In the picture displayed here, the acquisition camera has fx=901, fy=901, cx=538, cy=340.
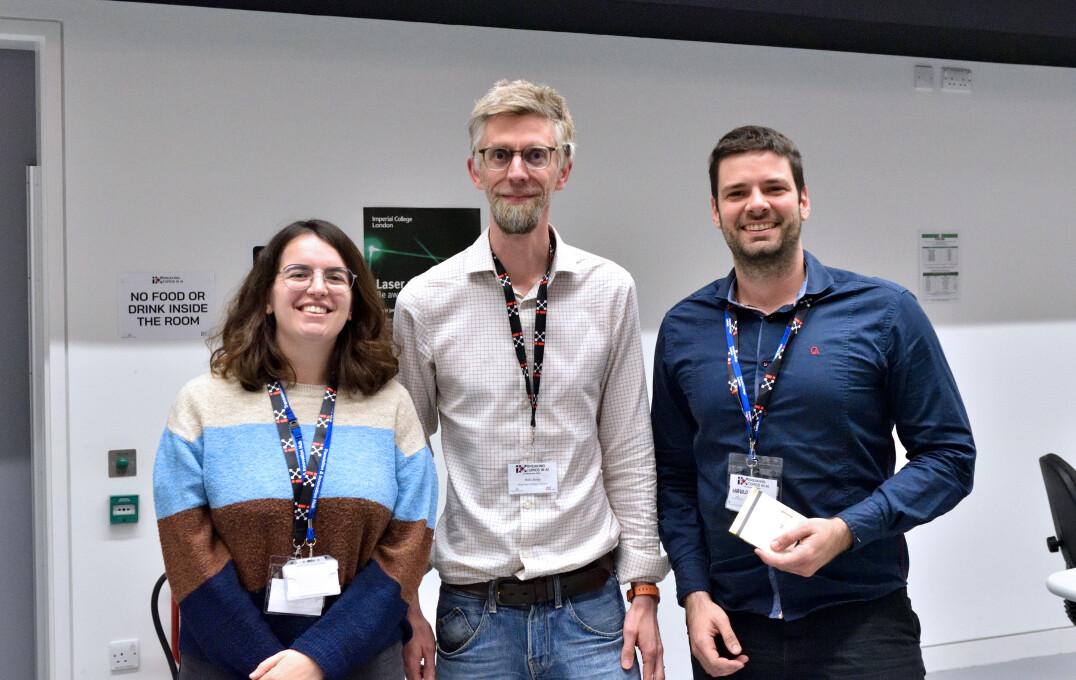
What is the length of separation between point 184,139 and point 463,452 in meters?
1.93

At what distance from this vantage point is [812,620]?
1.79 meters

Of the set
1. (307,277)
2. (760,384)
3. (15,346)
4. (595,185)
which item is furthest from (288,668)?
(595,185)

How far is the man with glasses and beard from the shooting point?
1.81 m

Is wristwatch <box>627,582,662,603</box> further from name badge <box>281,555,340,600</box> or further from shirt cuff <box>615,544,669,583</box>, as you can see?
name badge <box>281,555,340,600</box>

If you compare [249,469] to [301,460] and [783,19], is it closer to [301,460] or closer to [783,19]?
[301,460]

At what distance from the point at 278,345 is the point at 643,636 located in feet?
3.12

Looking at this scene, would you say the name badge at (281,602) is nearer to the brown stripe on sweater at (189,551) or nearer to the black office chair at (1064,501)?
the brown stripe on sweater at (189,551)

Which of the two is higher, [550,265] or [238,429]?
[550,265]

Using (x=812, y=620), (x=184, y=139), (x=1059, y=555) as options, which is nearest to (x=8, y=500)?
(x=184, y=139)

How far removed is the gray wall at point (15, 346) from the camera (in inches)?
128

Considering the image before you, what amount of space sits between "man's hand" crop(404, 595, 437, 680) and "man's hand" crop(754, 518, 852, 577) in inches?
27.8

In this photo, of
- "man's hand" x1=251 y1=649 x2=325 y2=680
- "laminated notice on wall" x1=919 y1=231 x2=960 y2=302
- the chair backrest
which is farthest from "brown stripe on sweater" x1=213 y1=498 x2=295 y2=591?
"laminated notice on wall" x1=919 y1=231 x2=960 y2=302

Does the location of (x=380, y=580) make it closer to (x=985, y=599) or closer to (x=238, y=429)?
(x=238, y=429)

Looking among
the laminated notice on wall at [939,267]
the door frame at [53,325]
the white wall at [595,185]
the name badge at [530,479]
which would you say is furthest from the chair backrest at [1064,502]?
the door frame at [53,325]
